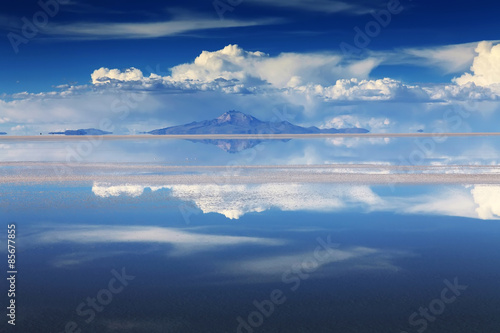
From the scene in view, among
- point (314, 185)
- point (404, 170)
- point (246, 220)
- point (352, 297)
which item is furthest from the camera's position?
point (404, 170)

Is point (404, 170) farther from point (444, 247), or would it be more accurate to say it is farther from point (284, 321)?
point (284, 321)

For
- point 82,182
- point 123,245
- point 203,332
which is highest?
point 82,182

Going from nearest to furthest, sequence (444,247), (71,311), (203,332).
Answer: (203,332)
(71,311)
(444,247)

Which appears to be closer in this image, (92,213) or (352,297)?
(352,297)

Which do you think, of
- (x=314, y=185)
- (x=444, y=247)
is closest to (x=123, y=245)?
(x=444, y=247)

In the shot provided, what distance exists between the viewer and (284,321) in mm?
10125

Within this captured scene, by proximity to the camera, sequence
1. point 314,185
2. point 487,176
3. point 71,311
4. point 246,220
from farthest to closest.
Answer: point 487,176, point 314,185, point 246,220, point 71,311

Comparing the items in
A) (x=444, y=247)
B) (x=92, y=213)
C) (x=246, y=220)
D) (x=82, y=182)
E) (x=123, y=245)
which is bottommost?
(x=444, y=247)

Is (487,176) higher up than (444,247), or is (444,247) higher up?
(487,176)

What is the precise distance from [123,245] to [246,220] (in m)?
5.27

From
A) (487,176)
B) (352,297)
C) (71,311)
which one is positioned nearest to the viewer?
(71,311)

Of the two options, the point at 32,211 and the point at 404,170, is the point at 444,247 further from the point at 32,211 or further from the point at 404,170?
the point at 404,170

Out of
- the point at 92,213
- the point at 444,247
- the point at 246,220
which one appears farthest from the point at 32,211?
the point at 444,247

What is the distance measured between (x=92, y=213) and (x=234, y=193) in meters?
7.89
